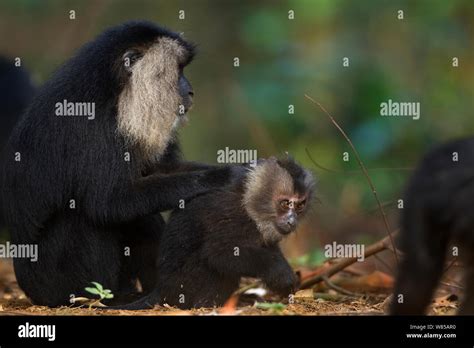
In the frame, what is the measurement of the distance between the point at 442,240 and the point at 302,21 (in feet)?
33.1

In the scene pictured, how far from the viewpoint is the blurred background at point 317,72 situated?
48.5 ft

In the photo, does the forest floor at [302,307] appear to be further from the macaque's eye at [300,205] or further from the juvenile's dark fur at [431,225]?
the juvenile's dark fur at [431,225]

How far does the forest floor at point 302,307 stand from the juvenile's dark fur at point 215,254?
0.61ft

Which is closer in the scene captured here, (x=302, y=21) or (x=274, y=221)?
(x=274, y=221)

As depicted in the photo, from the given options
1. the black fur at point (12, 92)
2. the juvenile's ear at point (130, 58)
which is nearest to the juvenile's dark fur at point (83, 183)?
the juvenile's ear at point (130, 58)

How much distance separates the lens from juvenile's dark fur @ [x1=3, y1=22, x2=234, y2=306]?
8914mm

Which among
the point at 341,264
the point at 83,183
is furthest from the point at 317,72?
the point at 83,183

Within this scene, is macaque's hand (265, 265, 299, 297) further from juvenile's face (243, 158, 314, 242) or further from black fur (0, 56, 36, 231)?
black fur (0, 56, 36, 231)

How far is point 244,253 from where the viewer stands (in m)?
8.42

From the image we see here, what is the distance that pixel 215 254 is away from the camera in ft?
27.5

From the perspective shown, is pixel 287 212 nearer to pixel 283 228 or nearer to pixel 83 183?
pixel 283 228
